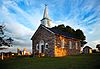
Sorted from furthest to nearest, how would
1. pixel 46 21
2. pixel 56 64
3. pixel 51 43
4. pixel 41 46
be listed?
pixel 46 21, pixel 41 46, pixel 51 43, pixel 56 64

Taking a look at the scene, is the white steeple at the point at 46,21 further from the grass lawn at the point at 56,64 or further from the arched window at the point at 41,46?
the grass lawn at the point at 56,64

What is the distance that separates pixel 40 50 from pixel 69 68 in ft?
68.6

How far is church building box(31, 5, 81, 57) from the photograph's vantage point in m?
32.3

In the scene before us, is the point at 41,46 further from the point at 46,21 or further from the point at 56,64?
the point at 56,64

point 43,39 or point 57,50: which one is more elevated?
point 43,39

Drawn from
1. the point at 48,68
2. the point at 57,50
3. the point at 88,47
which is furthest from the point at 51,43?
the point at 88,47

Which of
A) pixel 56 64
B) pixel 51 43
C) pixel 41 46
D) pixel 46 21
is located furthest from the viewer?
pixel 46 21

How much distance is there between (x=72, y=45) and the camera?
38.6 m

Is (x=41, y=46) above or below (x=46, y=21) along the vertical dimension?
below

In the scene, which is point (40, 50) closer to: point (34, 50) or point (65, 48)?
point (34, 50)

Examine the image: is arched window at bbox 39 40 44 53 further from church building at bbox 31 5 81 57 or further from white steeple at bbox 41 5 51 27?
white steeple at bbox 41 5 51 27

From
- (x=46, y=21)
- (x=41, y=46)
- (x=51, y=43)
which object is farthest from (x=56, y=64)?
(x=46, y=21)

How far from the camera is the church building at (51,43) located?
3231 cm

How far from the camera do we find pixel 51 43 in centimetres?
3247
